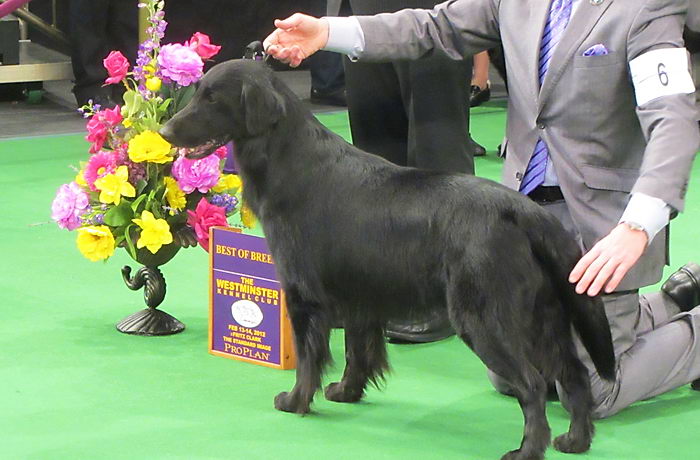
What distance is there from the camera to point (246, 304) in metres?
3.16

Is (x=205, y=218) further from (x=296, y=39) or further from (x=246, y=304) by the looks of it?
(x=296, y=39)

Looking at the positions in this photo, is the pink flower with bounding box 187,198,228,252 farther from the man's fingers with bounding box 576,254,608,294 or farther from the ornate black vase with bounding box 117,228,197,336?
the man's fingers with bounding box 576,254,608,294

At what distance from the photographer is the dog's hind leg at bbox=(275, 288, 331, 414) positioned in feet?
8.79

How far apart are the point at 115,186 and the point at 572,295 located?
1338mm

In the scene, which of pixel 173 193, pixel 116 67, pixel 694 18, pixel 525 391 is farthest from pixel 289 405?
pixel 694 18

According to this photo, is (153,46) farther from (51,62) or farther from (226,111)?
(51,62)

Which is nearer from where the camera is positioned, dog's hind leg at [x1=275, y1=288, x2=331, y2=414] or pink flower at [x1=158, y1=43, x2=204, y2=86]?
dog's hind leg at [x1=275, y1=288, x2=331, y2=414]

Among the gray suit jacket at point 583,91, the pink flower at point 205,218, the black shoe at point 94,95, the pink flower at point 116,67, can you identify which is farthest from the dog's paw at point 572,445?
the black shoe at point 94,95

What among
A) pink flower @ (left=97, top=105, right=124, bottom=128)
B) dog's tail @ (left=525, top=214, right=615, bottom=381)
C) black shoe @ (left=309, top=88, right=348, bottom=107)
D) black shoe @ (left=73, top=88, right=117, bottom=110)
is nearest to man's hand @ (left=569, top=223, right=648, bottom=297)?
dog's tail @ (left=525, top=214, right=615, bottom=381)

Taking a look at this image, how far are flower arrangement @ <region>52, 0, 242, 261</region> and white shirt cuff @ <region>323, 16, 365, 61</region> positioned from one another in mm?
532

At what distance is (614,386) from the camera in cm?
273

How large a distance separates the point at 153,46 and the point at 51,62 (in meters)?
4.16

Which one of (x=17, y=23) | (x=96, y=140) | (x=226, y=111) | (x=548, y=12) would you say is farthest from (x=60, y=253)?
(x=17, y=23)

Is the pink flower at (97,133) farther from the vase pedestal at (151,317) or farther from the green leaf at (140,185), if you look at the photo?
the vase pedestal at (151,317)
